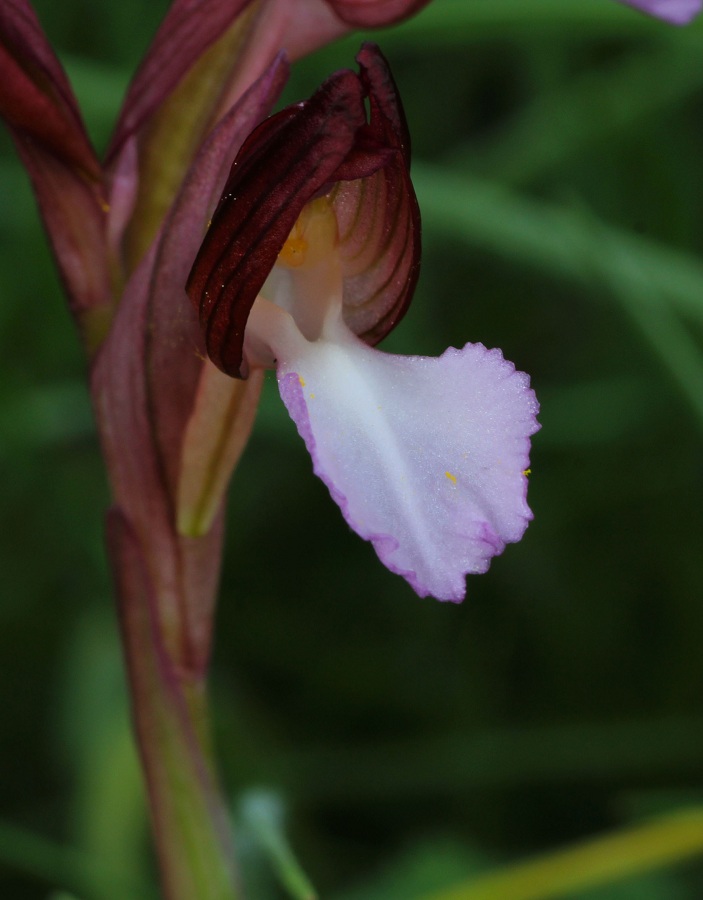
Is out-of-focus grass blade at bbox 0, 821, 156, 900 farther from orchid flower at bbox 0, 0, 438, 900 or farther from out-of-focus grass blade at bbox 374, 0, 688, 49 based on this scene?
out-of-focus grass blade at bbox 374, 0, 688, 49

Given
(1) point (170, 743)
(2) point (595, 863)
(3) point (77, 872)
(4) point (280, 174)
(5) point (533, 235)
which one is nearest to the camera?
(4) point (280, 174)

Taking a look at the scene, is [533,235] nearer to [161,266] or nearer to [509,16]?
[509,16]

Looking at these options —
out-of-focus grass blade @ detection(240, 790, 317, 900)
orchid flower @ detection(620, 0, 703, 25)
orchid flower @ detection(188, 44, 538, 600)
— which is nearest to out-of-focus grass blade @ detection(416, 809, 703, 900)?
out-of-focus grass blade @ detection(240, 790, 317, 900)

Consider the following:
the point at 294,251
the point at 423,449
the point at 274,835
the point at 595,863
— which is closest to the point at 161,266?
the point at 294,251

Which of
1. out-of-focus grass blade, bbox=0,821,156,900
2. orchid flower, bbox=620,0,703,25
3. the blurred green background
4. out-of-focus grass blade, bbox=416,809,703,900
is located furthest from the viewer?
the blurred green background

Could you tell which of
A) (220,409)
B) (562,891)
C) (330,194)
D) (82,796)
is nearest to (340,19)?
(330,194)

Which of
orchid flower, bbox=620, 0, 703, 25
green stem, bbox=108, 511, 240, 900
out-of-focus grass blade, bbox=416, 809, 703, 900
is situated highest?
orchid flower, bbox=620, 0, 703, 25
